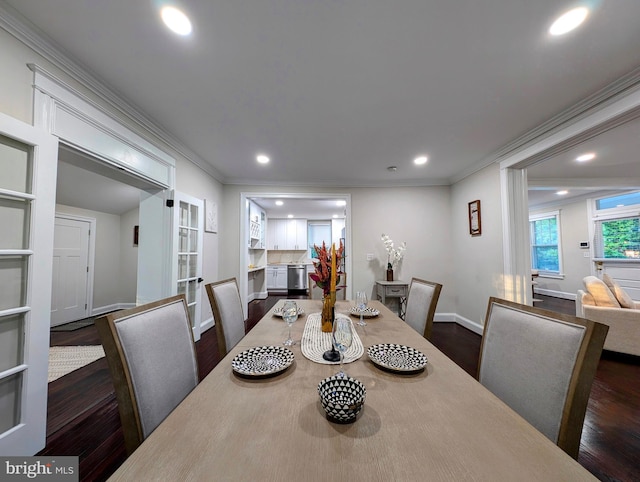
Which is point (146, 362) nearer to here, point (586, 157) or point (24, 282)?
point (24, 282)

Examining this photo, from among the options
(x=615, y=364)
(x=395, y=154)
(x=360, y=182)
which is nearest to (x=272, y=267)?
(x=360, y=182)

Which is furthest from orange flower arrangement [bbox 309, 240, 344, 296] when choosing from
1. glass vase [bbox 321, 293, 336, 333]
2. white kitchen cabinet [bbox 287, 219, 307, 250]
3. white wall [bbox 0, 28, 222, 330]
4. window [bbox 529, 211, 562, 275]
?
window [bbox 529, 211, 562, 275]

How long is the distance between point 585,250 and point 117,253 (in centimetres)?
1010

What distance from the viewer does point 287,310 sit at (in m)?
1.33

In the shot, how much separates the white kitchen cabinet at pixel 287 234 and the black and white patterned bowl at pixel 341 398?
7.05 meters

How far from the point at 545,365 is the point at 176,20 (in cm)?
230

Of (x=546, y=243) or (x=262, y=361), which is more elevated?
(x=546, y=243)

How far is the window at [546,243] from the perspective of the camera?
21.0ft

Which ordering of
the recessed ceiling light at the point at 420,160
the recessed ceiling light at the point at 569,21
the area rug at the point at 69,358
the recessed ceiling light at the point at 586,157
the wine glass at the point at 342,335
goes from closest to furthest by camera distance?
the wine glass at the point at 342,335 → the recessed ceiling light at the point at 569,21 → the area rug at the point at 69,358 → the recessed ceiling light at the point at 586,157 → the recessed ceiling light at the point at 420,160

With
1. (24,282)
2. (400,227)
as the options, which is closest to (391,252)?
(400,227)

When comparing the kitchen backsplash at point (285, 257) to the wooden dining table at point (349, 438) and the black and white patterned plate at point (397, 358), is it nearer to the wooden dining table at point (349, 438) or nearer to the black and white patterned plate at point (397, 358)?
the black and white patterned plate at point (397, 358)

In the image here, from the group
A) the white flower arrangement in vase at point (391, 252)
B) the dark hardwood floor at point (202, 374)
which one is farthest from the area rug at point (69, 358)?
the white flower arrangement in vase at point (391, 252)

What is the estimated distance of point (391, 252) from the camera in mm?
4227

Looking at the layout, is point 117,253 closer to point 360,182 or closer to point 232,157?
point 232,157
